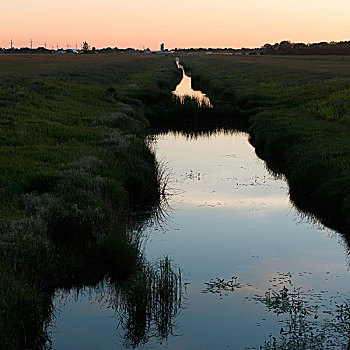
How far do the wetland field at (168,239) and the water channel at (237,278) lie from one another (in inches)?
1.3

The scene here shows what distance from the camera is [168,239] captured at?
13.2m

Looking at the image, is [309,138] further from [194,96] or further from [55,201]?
A: [194,96]

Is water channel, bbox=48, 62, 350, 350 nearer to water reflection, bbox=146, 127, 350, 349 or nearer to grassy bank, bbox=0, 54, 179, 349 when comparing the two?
water reflection, bbox=146, 127, 350, 349

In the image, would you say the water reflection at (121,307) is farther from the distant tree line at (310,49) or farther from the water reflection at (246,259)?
the distant tree line at (310,49)

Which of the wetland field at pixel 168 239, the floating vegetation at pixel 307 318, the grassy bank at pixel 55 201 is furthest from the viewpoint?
the wetland field at pixel 168 239

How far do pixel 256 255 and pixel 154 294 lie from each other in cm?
361

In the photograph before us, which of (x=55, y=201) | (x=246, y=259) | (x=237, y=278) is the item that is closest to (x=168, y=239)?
(x=246, y=259)

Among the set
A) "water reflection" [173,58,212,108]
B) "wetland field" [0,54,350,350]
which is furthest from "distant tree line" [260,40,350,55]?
"wetland field" [0,54,350,350]

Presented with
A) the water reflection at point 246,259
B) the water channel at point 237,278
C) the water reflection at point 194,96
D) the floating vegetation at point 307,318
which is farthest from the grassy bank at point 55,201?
the water reflection at point 194,96

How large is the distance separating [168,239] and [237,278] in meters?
2.82

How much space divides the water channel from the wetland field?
33 millimetres

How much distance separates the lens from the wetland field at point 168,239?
8688mm

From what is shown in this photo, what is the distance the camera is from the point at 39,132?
2025cm

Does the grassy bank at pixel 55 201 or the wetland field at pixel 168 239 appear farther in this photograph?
the wetland field at pixel 168 239
